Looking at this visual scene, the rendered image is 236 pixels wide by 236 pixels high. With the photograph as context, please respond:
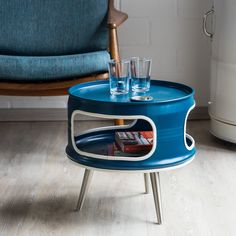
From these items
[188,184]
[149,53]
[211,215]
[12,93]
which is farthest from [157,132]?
[149,53]

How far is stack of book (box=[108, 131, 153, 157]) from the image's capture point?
1.51m

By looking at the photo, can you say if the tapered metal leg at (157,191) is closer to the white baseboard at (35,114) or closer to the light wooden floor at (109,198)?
the light wooden floor at (109,198)

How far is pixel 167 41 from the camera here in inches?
101

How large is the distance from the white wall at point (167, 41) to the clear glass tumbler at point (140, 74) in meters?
1.04

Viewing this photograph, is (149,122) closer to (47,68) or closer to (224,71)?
(47,68)

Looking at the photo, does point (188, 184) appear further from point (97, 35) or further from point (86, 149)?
point (97, 35)

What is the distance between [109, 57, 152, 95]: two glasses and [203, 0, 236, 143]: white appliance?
635 millimetres

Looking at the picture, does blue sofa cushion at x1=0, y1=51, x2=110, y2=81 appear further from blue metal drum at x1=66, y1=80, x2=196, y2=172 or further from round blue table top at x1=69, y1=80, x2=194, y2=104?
blue metal drum at x1=66, y1=80, x2=196, y2=172

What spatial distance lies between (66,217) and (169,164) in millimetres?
386

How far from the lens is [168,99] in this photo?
147cm

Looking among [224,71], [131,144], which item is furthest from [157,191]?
[224,71]

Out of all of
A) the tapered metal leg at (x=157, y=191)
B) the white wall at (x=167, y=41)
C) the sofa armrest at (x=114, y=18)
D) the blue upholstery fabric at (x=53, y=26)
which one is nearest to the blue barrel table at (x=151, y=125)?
the tapered metal leg at (x=157, y=191)

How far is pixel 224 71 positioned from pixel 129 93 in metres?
0.70

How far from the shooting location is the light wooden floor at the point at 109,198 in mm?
1502
